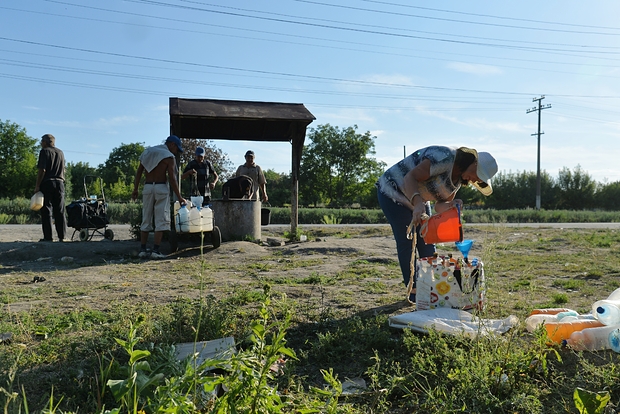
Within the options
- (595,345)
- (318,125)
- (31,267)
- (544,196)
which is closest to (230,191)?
(31,267)

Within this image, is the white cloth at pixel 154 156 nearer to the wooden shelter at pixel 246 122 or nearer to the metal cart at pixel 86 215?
the wooden shelter at pixel 246 122

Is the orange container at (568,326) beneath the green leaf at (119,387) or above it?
beneath

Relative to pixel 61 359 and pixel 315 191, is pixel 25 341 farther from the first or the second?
→ pixel 315 191

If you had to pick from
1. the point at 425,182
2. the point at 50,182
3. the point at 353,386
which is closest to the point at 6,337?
the point at 353,386

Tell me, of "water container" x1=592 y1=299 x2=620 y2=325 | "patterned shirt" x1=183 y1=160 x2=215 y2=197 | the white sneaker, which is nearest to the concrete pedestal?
"patterned shirt" x1=183 y1=160 x2=215 y2=197

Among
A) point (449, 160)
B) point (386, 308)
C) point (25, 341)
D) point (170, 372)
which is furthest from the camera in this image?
point (386, 308)

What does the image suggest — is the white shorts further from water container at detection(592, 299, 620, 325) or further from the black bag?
water container at detection(592, 299, 620, 325)

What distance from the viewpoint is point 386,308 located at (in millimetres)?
4844

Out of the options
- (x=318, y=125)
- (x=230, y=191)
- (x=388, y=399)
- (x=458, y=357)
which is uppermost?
(x=318, y=125)

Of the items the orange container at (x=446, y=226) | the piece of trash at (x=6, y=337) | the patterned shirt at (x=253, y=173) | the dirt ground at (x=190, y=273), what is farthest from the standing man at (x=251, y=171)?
the piece of trash at (x=6, y=337)

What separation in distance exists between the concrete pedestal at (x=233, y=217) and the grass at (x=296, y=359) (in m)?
4.93

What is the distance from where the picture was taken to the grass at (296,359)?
6.73ft

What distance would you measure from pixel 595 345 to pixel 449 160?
1827 mm

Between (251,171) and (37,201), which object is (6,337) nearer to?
(37,201)
